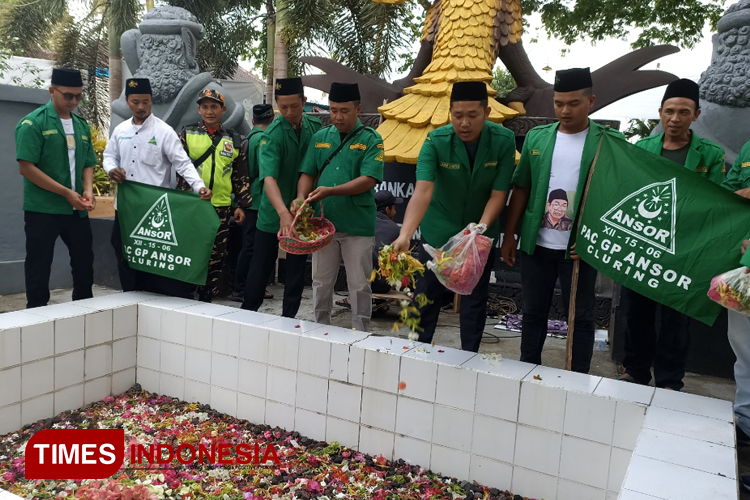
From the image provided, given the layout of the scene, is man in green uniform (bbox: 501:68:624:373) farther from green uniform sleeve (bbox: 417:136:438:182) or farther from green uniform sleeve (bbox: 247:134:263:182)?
green uniform sleeve (bbox: 247:134:263:182)

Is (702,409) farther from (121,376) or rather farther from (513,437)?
(121,376)

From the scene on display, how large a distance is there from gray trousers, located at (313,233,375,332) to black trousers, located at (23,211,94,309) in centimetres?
179

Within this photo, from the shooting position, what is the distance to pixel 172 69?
7578 millimetres

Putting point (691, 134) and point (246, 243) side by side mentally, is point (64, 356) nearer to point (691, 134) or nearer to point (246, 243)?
point (246, 243)

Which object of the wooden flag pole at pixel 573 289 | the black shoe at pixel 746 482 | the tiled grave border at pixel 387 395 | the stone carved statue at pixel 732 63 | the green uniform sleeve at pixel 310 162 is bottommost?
the black shoe at pixel 746 482

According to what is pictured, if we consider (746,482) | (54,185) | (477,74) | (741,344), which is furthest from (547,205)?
(477,74)

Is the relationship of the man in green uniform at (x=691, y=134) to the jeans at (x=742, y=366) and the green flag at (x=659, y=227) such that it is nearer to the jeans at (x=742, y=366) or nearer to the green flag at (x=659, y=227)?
the green flag at (x=659, y=227)

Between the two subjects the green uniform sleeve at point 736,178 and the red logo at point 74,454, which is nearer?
the red logo at point 74,454

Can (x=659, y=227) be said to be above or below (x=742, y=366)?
above

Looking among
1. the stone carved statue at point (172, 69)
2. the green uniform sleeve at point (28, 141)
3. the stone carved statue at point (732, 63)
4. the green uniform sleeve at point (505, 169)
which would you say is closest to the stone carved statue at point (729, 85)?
the stone carved statue at point (732, 63)

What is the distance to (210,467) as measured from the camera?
2.98 m

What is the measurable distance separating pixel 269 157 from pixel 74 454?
2.26 meters

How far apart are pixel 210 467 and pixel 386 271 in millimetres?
1331

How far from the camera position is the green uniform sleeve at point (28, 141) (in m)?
4.20
